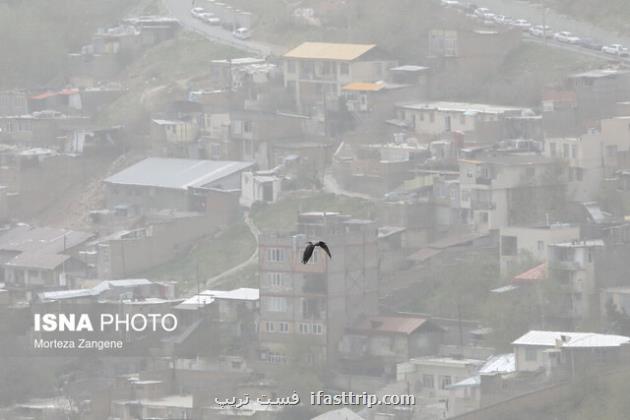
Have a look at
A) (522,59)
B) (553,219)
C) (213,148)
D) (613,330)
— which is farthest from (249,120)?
(613,330)

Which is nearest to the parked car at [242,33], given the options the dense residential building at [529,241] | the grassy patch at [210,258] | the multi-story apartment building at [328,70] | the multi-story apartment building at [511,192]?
the multi-story apartment building at [328,70]

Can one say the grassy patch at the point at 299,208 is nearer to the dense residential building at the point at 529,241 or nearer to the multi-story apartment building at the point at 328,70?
the dense residential building at the point at 529,241

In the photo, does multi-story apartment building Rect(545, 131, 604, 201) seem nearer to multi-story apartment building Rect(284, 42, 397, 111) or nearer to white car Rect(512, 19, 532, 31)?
multi-story apartment building Rect(284, 42, 397, 111)

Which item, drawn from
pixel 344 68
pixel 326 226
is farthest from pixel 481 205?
pixel 344 68

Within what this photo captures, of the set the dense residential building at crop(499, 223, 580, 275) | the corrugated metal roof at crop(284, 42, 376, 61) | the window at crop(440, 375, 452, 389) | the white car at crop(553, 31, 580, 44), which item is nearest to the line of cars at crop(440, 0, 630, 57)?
the white car at crop(553, 31, 580, 44)

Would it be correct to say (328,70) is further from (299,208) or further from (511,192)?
(511,192)

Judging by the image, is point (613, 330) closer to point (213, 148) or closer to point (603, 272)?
point (603, 272)
